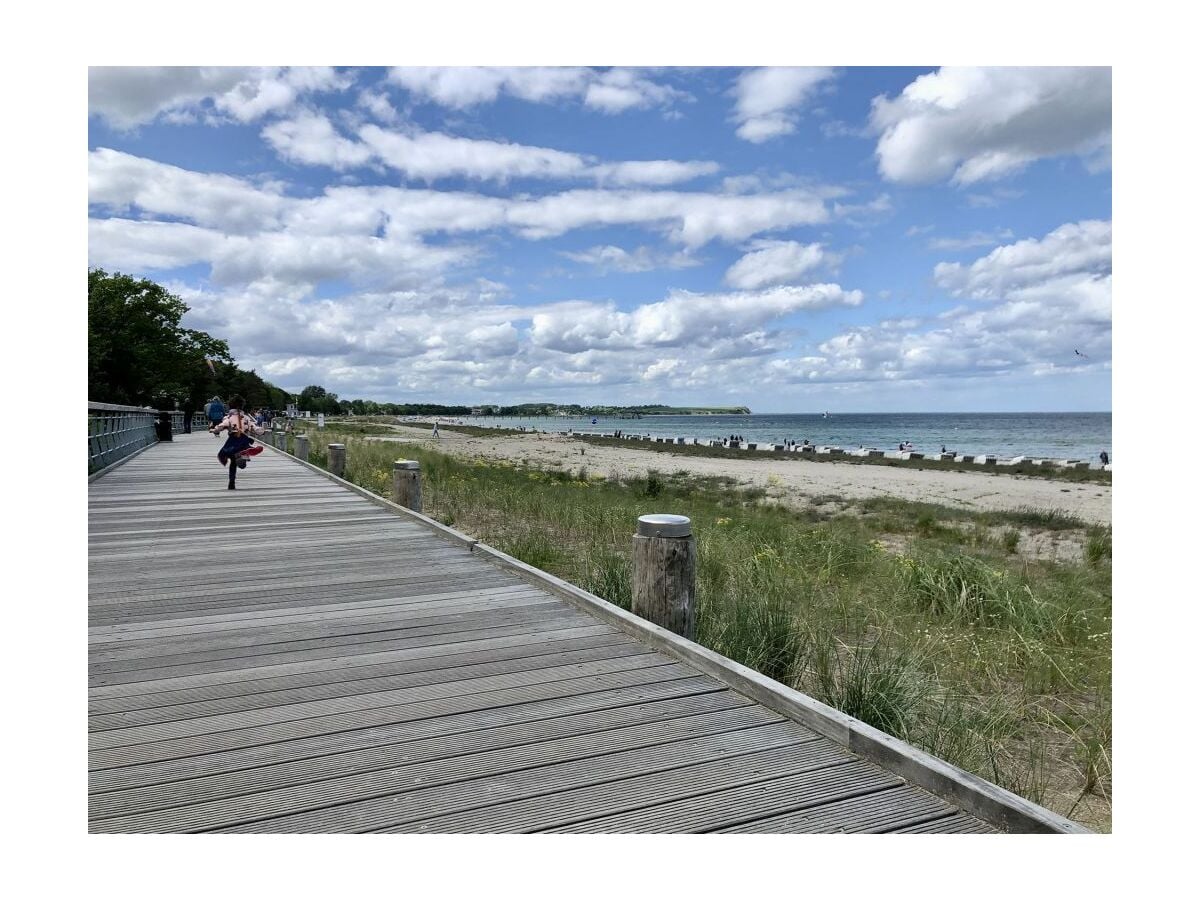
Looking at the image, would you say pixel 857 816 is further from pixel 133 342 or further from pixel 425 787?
pixel 133 342

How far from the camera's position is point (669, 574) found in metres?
4.08

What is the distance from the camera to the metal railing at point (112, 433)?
13.2m

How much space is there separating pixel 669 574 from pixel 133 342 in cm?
4794

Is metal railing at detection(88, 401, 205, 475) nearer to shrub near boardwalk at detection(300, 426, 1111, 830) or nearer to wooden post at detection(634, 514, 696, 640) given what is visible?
shrub near boardwalk at detection(300, 426, 1111, 830)

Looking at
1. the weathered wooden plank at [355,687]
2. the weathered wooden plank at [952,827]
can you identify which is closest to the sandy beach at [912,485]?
the weathered wooden plank at [355,687]

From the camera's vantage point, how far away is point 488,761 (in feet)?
8.87

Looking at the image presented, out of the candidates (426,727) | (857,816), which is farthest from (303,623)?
(857,816)

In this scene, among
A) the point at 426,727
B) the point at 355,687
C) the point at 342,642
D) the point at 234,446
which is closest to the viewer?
the point at 426,727

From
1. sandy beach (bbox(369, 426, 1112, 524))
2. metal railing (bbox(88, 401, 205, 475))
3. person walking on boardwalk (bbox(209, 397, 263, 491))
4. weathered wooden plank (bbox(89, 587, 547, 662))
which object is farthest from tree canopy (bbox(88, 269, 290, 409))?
weathered wooden plank (bbox(89, 587, 547, 662))

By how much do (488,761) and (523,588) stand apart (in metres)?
2.53

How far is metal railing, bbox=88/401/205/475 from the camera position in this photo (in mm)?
13211

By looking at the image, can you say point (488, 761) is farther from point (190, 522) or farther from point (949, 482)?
point (949, 482)

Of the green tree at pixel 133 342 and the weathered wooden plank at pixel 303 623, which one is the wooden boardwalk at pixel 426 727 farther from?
the green tree at pixel 133 342
